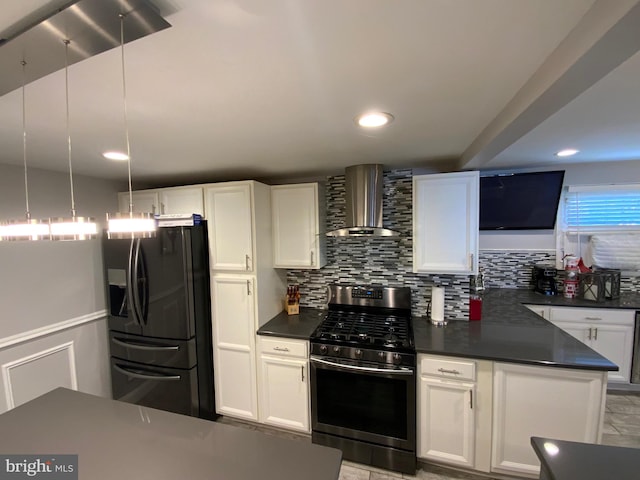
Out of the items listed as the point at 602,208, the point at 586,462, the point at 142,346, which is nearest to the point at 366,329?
the point at 586,462

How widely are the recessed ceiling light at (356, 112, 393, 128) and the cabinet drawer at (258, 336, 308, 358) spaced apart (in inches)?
63.6

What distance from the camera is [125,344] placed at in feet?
7.80

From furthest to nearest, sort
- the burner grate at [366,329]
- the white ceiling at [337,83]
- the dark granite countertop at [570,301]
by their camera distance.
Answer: the dark granite countertop at [570,301] → the burner grate at [366,329] → the white ceiling at [337,83]

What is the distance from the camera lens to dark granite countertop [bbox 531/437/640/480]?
0.84 meters

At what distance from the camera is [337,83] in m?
0.97

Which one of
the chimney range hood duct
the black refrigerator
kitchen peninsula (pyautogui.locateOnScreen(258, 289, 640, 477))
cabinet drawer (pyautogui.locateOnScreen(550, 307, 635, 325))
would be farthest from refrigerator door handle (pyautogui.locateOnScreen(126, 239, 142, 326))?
cabinet drawer (pyautogui.locateOnScreen(550, 307, 635, 325))

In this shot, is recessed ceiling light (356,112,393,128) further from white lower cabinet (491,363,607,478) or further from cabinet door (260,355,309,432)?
cabinet door (260,355,309,432)

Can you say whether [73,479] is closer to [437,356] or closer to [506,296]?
[437,356]

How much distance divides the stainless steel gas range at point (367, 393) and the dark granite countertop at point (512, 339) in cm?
21

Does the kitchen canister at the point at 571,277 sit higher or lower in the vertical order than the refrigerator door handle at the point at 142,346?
higher

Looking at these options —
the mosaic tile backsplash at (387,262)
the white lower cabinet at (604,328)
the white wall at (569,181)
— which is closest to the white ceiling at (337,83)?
the mosaic tile backsplash at (387,262)

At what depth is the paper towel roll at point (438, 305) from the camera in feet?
7.31

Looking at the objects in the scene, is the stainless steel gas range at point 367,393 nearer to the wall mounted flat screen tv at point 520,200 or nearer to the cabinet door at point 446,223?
the cabinet door at point 446,223

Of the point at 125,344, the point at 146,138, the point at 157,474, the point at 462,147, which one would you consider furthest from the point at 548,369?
the point at 125,344
